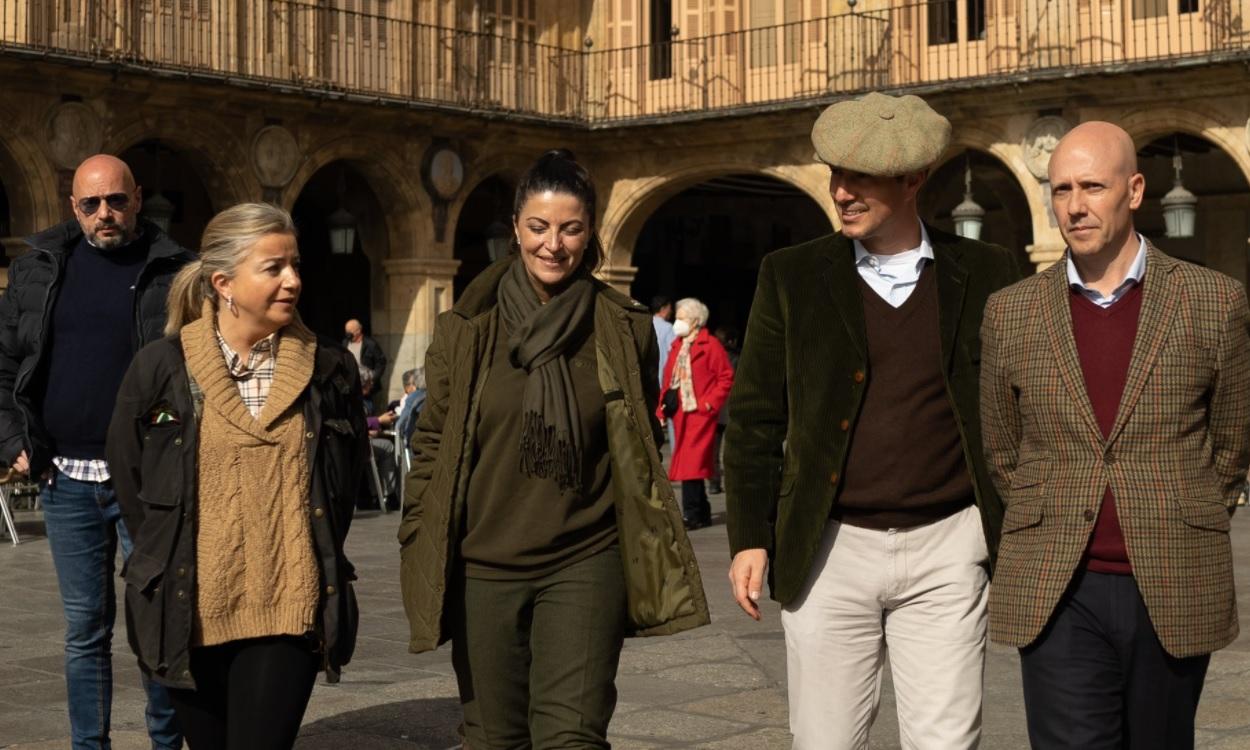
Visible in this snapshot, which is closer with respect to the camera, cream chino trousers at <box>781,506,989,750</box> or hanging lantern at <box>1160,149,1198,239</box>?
cream chino trousers at <box>781,506,989,750</box>

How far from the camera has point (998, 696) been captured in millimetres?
7125

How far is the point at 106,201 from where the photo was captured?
5488mm

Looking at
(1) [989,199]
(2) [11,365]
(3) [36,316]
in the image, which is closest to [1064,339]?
(3) [36,316]

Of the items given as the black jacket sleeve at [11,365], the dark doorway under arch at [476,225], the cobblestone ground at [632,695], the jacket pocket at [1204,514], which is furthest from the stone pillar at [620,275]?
the jacket pocket at [1204,514]

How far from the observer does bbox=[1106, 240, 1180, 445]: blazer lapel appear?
391 centimetres

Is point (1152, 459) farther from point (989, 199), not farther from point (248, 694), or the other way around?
point (989, 199)

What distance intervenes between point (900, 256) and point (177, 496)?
153 centimetres

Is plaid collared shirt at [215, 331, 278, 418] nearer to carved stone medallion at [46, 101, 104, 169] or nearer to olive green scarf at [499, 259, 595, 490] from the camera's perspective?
olive green scarf at [499, 259, 595, 490]

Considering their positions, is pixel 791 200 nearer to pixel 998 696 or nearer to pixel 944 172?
pixel 944 172

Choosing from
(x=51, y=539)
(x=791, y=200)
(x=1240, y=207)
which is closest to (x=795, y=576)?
(x=51, y=539)

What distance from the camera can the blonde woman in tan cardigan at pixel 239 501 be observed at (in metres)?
4.25

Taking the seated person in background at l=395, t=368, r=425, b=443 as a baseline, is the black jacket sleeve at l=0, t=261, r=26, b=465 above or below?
above

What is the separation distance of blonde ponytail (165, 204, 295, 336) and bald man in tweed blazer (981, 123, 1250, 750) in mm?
1557

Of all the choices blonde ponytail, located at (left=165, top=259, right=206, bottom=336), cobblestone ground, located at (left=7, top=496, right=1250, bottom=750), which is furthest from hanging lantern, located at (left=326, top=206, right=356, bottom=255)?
blonde ponytail, located at (left=165, top=259, right=206, bottom=336)
